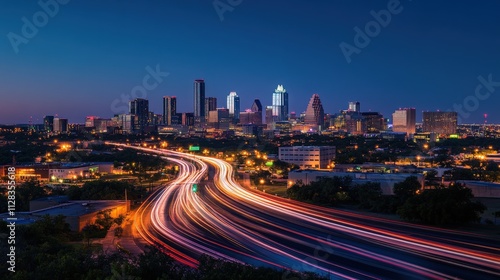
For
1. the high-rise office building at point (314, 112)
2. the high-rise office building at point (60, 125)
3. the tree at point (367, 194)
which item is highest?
the high-rise office building at point (314, 112)

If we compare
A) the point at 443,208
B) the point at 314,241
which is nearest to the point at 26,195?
the point at 314,241

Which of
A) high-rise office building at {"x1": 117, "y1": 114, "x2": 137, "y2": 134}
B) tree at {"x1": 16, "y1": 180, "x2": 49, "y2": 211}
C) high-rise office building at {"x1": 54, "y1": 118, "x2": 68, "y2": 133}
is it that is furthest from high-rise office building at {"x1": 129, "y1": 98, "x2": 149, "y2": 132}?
tree at {"x1": 16, "y1": 180, "x2": 49, "y2": 211}

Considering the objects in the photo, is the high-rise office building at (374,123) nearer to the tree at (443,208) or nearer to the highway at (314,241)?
the highway at (314,241)

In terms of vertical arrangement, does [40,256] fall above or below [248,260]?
above

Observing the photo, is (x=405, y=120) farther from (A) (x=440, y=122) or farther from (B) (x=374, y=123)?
(B) (x=374, y=123)

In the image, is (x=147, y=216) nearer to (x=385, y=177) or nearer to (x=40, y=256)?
(x=40, y=256)

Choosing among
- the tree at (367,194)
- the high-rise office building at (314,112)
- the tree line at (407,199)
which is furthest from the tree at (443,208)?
the high-rise office building at (314,112)

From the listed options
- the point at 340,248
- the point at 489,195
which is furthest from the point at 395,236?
the point at 489,195
